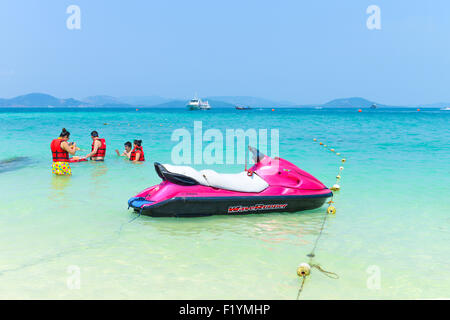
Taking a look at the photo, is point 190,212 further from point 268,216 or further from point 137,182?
point 137,182

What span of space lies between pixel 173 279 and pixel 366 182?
6.85m

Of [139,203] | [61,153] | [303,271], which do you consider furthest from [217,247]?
[61,153]

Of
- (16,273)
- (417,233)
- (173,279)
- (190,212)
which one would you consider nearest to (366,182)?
(417,233)

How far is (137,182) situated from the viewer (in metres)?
9.96

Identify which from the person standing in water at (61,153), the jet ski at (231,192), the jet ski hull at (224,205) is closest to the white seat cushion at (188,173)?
the jet ski at (231,192)

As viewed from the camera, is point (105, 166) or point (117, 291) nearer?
point (117, 291)

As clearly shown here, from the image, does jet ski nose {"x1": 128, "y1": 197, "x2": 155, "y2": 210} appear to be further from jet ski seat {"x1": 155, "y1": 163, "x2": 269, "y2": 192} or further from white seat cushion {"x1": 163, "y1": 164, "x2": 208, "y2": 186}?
white seat cushion {"x1": 163, "y1": 164, "x2": 208, "y2": 186}

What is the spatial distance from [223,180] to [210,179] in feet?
0.69

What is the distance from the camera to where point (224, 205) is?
6664mm

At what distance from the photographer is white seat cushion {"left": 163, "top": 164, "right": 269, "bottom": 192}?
660 cm

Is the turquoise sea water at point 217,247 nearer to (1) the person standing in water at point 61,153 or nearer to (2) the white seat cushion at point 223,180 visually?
(2) the white seat cushion at point 223,180

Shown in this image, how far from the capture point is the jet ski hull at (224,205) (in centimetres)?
647

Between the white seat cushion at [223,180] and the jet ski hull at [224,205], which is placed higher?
the white seat cushion at [223,180]

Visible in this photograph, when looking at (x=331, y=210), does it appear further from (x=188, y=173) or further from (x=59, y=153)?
(x=59, y=153)
